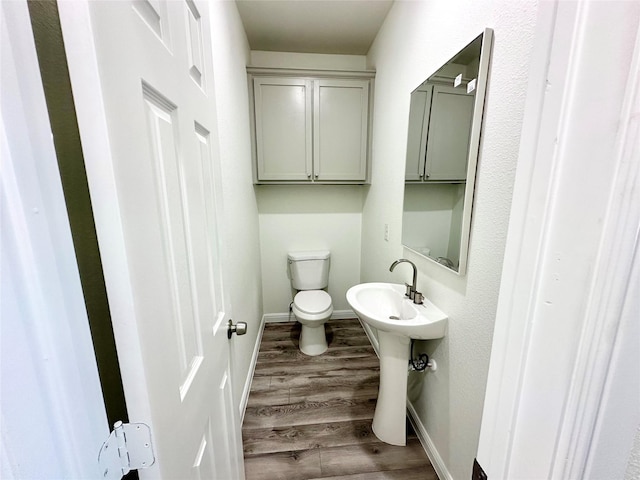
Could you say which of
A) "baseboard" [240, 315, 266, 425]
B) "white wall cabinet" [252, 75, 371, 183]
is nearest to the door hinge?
"baseboard" [240, 315, 266, 425]

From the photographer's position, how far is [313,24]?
1877 mm

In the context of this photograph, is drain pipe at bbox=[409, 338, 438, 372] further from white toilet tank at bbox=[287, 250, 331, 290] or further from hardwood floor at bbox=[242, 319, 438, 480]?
white toilet tank at bbox=[287, 250, 331, 290]

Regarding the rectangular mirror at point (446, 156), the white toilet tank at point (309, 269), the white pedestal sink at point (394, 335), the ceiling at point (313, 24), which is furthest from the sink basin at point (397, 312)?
Result: the ceiling at point (313, 24)

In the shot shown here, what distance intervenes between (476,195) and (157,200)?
1.03m

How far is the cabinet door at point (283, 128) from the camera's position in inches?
82.3

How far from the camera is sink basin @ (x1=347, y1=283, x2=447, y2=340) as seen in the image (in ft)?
3.81

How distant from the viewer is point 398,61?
5.30 ft

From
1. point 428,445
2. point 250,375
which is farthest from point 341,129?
point 428,445

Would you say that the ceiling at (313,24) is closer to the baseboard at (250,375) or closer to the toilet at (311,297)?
the toilet at (311,297)

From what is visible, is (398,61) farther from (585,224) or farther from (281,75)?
(585,224)

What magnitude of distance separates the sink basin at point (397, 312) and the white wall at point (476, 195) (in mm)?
60

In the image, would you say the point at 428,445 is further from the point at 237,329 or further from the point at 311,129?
the point at 311,129

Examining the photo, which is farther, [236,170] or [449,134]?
[236,170]

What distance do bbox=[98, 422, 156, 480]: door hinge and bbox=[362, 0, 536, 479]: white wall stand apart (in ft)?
3.27
